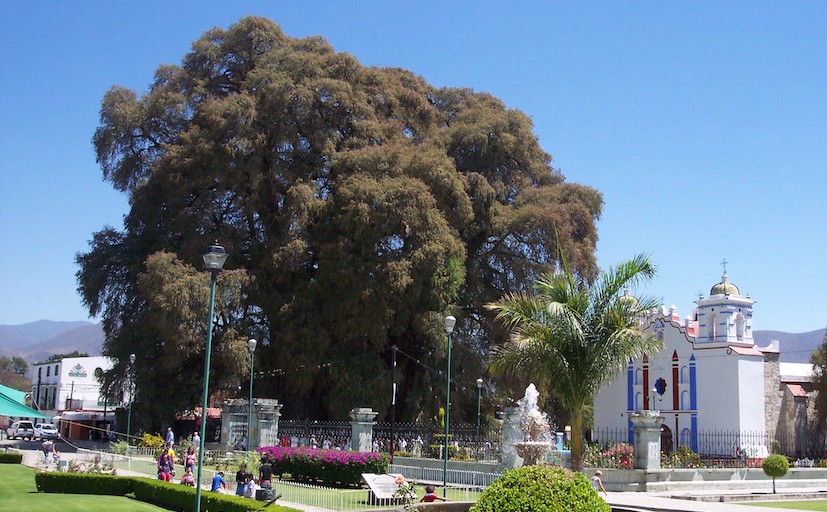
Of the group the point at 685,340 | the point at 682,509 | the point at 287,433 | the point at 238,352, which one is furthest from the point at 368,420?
the point at 685,340

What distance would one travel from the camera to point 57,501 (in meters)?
20.3

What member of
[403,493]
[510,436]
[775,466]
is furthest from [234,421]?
[775,466]

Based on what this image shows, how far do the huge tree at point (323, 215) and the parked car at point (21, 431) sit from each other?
14194mm

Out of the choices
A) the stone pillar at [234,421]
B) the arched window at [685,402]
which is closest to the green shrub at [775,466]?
the arched window at [685,402]

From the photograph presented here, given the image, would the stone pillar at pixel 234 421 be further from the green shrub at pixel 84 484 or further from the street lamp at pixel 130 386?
the green shrub at pixel 84 484

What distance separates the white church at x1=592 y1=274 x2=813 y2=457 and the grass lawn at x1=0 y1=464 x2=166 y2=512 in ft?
81.1

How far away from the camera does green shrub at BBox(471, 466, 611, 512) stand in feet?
29.6

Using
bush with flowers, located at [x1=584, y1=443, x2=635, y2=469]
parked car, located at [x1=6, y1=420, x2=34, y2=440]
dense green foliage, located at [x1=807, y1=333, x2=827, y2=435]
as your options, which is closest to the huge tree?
bush with flowers, located at [x1=584, y1=443, x2=635, y2=469]

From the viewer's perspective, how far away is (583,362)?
17.1 meters

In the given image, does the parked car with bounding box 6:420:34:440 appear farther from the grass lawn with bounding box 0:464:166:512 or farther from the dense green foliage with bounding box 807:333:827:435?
the dense green foliage with bounding box 807:333:827:435

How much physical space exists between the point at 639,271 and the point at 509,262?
25658 millimetres

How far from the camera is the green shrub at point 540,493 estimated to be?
9036mm

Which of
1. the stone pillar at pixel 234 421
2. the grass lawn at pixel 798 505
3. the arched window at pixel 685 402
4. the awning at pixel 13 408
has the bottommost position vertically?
the grass lawn at pixel 798 505

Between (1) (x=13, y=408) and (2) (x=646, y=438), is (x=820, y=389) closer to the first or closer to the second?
(2) (x=646, y=438)
